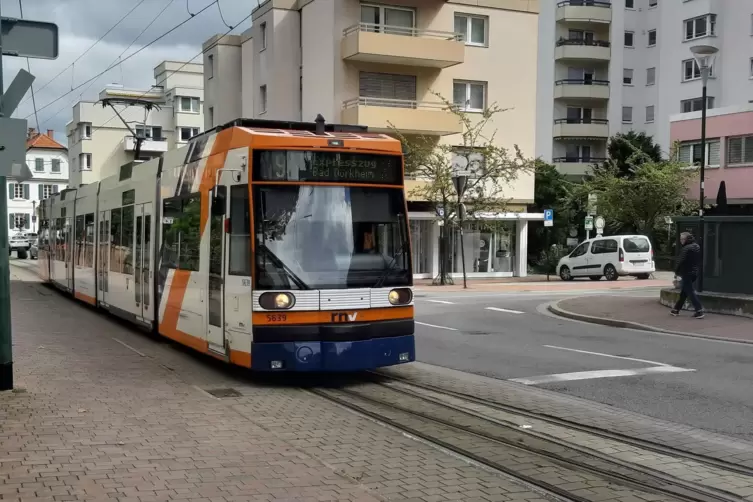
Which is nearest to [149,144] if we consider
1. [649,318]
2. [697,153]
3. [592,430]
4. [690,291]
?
[697,153]

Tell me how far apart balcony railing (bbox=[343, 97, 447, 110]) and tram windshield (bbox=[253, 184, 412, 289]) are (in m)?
24.7

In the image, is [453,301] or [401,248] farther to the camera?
[453,301]

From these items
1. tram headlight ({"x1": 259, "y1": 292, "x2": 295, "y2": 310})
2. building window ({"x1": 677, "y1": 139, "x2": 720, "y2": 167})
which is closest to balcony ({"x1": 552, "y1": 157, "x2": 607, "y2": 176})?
building window ({"x1": 677, "y1": 139, "x2": 720, "y2": 167})

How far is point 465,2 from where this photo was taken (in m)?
38.0

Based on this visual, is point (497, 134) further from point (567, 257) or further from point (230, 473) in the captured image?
point (230, 473)

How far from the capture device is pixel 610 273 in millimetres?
34469

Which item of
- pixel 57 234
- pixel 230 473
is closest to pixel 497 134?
pixel 57 234

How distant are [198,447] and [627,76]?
2267 inches

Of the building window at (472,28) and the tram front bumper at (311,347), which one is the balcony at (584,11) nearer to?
the building window at (472,28)

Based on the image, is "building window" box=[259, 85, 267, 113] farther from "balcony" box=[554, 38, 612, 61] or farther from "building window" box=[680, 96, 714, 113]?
"building window" box=[680, 96, 714, 113]

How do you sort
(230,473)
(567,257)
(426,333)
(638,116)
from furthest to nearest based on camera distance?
(638,116)
(567,257)
(426,333)
(230,473)

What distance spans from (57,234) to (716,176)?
28.1 meters

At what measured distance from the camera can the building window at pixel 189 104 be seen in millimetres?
69188

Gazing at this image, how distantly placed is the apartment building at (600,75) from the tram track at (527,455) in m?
50.3
